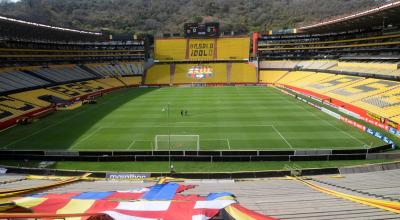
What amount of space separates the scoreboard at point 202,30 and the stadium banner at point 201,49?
55.9 inches

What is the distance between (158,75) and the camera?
82375mm

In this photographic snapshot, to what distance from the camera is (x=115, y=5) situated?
639 ft

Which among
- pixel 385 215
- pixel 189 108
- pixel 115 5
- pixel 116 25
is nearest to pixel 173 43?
pixel 189 108

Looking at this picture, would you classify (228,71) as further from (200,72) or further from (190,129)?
(190,129)

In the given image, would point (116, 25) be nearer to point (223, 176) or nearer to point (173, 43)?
point (173, 43)

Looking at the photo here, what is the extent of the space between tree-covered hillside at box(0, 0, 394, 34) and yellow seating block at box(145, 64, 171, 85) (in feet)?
211

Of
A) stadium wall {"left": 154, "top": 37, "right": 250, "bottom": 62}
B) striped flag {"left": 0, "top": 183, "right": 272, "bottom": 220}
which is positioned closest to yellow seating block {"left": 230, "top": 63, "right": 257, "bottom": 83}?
stadium wall {"left": 154, "top": 37, "right": 250, "bottom": 62}

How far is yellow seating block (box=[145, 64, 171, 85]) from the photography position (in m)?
79.9

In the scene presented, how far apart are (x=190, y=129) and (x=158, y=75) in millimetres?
50131

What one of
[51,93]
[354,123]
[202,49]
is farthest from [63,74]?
[354,123]

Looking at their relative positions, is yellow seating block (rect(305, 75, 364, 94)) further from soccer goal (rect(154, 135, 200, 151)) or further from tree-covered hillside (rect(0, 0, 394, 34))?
tree-covered hillside (rect(0, 0, 394, 34))

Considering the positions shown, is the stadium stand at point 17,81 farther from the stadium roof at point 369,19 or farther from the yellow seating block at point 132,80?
the stadium roof at point 369,19

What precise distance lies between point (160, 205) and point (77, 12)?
17309 cm

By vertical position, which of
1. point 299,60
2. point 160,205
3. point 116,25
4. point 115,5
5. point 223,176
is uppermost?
point 115,5
